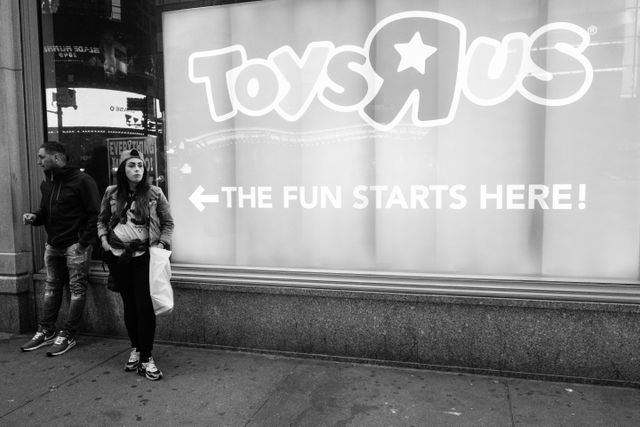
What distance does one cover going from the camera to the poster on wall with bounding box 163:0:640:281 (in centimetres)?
403

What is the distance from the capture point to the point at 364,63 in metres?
4.54

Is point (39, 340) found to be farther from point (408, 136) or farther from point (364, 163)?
point (408, 136)

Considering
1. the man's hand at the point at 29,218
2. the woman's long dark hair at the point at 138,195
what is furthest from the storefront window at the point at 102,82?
the woman's long dark hair at the point at 138,195

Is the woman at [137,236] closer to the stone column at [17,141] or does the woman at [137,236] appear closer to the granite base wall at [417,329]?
the granite base wall at [417,329]

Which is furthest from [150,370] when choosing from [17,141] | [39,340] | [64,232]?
[17,141]

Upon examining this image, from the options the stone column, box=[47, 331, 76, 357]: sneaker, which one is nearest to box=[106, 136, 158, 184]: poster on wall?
the stone column

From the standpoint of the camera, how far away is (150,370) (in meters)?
4.12

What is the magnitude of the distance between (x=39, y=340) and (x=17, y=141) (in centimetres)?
224

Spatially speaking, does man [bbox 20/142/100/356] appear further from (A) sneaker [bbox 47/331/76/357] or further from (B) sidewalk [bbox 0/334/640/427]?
(B) sidewalk [bbox 0/334/640/427]

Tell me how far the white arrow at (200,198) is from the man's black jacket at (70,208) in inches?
37.9

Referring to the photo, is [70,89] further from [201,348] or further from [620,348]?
[620,348]

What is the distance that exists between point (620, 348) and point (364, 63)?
132 inches

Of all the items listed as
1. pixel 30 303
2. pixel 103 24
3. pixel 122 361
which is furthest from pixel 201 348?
pixel 103 24

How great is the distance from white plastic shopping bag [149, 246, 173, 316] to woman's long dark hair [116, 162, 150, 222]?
33 cm
